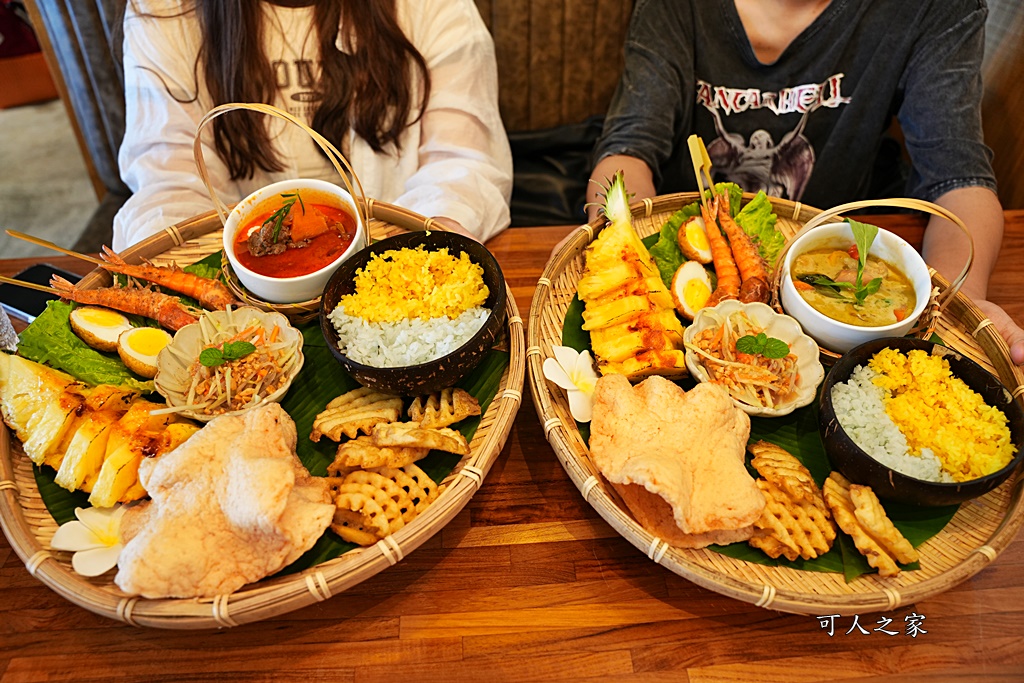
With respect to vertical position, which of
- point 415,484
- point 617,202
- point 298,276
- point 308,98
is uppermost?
point 308,98

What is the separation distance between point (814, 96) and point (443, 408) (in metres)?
2.32

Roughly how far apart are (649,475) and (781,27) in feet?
7.76

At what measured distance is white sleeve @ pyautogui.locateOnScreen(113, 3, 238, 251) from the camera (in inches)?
105

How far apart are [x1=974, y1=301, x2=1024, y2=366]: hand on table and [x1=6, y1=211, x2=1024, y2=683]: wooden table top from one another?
0.63 m

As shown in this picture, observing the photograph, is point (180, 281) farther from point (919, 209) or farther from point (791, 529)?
point (919, 209)

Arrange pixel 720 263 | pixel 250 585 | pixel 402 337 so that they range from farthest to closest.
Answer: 1. pixel 720 263
2. pixel 402 337
3. pixel 250 585

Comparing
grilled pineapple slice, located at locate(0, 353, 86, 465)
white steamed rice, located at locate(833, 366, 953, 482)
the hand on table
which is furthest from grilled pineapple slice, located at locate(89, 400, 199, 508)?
the hand on table

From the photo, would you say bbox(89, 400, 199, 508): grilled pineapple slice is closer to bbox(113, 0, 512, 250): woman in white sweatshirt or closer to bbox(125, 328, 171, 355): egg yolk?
bbox(125, 328, 171, 355): egg yolk

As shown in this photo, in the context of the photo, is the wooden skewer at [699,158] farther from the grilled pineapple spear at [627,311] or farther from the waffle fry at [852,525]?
the waffle fry at [852,525]

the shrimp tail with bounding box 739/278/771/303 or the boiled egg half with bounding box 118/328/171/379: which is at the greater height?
the shrimp tail with bounding box 739/278/771/303

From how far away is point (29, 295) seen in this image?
227cm

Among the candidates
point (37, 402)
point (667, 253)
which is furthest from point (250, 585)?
point (667, 253)

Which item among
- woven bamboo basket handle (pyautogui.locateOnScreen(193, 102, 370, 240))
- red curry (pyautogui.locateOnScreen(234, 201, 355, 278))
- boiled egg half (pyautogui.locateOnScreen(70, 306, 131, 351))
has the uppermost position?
woven bamboo basket handle (pyautogui.locateOnScreen(193, 102, 370, 240))

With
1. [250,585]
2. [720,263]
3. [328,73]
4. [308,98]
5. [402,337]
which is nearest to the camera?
[250,585]
